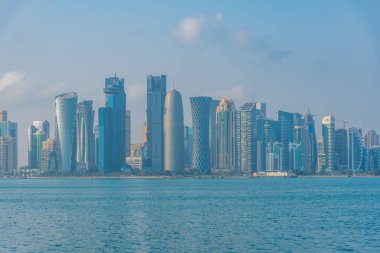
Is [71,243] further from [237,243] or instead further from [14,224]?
[14,224]

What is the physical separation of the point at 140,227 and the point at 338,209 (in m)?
30.1

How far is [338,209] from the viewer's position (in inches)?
3410

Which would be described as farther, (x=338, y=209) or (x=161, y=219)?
(x=338, y=209)

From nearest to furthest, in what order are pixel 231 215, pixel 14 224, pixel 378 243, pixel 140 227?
pixel 378 243 → pixel 140 227 → pixel 14 224 → pixel 231 215

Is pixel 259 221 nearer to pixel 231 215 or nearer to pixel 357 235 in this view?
pixel 231 215

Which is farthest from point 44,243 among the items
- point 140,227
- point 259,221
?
point 259,221

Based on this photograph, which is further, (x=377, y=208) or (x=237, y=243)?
(x=377, y=208)

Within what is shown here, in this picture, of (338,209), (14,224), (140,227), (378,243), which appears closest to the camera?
(378,243)

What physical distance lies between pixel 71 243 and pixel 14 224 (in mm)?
18004

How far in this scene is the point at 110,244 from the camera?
175 ft

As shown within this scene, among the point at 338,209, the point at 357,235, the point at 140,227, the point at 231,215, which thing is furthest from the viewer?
the point at 338,209

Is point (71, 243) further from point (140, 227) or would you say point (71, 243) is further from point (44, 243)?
point (140, 227)

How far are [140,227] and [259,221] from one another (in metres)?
11.8

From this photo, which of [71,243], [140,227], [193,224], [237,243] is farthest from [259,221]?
[71,243]
